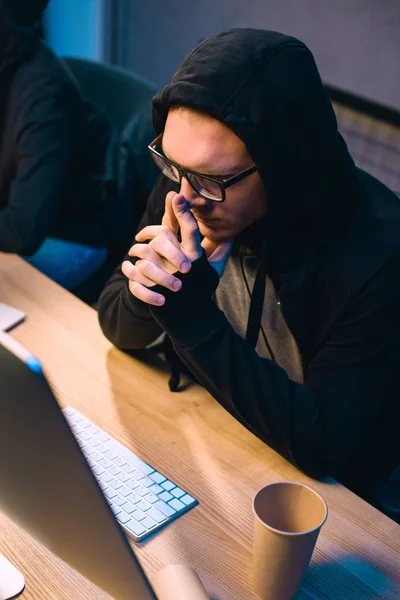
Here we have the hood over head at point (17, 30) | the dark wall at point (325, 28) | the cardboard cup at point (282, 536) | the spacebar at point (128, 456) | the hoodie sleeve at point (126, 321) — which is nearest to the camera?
the cardboard cup at point (282, 536)

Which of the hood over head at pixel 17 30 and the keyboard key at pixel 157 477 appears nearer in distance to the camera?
the keyboard key at pixel 157 477

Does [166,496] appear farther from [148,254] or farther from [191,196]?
[191,196]

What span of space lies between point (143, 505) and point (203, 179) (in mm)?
484

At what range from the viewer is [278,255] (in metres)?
1.17

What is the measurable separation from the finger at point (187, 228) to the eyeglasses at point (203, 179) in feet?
0.11

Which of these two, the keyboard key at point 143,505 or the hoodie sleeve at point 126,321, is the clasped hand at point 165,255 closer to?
the hoodie sleeve at point 126,321

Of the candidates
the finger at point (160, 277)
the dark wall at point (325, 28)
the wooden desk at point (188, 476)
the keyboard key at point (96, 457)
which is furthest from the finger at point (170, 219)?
the dark wall at point (325, 28)

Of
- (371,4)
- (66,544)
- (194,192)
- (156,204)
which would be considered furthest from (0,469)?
(371,4)

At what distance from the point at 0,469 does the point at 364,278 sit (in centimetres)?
67

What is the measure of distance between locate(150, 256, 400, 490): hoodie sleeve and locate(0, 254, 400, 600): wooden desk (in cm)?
5

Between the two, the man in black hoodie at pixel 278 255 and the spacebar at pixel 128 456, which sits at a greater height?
the man in black hoodie at pixel 278 255

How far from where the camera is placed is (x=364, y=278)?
1119 millimetres

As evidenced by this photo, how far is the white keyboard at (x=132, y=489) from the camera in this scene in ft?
2.99

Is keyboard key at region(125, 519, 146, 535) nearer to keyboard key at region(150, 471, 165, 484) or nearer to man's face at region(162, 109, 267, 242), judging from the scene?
keyboard key at region(150, 471, 165, 484)
